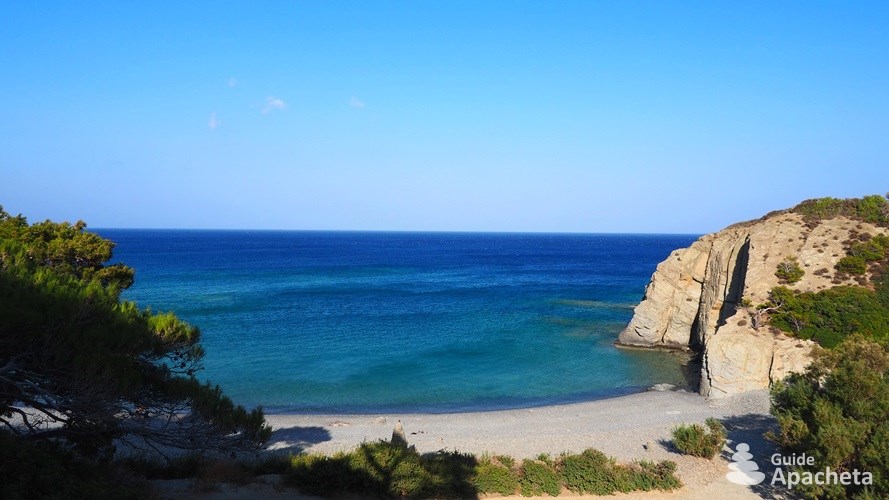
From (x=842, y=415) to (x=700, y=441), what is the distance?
424 centimetres

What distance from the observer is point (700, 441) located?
1642 cm

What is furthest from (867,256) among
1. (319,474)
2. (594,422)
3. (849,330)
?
(319,474)

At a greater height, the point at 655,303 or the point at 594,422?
the point at 655,303

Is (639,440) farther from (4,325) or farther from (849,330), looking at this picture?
(4,325)

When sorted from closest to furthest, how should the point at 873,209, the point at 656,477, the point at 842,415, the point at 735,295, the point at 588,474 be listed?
the point at 842,415, the point at 588,474, the point at 656,477, the point at 735,295, the point at 873,209

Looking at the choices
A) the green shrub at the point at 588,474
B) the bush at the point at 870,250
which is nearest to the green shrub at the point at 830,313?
the bush at the point at 870,250

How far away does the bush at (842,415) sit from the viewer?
11.6 meters

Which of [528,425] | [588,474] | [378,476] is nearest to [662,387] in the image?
[528,425]

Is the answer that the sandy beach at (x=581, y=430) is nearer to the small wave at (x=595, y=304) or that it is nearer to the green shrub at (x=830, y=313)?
the green shrub at (x=830, y=313)

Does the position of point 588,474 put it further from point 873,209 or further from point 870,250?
point 873,209

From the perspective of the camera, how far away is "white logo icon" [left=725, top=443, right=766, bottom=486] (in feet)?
48.8

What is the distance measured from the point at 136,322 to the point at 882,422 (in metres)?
16.4

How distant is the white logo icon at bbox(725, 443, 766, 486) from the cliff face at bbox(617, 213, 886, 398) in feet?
12.6

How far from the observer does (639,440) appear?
62.3 feet
